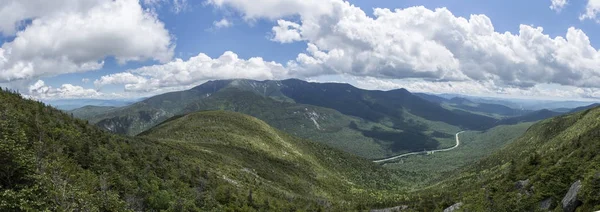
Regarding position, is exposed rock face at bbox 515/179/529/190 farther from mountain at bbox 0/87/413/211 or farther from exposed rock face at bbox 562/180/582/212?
mountain at bbox 0/87/413/211

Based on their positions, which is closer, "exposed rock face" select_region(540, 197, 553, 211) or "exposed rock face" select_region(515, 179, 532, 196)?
"exposed rock face" select_region(540, 197, 553, 211)

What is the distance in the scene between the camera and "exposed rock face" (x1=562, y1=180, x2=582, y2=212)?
29.0m

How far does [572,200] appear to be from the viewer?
29703 mm

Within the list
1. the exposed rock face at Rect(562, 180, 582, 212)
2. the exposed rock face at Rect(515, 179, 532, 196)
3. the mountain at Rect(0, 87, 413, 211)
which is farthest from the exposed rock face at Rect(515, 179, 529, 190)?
the mountain at Rect(0, 87, 413, 211)

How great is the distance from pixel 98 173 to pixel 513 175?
62573 mm

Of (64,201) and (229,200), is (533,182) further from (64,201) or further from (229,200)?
(64,201)

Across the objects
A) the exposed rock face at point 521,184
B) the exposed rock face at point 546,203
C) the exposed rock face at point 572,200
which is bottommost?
the exposed rock face at point 521,184

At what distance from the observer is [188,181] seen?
6256 cm

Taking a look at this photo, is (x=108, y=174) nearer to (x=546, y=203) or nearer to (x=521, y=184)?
(x=546, y=203)

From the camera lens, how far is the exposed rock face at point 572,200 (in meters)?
29.0

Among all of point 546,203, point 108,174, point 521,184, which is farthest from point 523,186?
point 108,174

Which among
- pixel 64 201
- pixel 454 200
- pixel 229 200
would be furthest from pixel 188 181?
pixel 454 200

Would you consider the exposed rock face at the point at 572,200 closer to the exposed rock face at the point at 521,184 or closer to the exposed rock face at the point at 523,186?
the exposed rock face at the point at 523,186

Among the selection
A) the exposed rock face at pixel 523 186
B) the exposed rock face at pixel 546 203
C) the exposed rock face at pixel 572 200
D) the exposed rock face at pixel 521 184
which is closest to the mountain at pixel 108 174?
the exposed rock face at pixel 521 184
